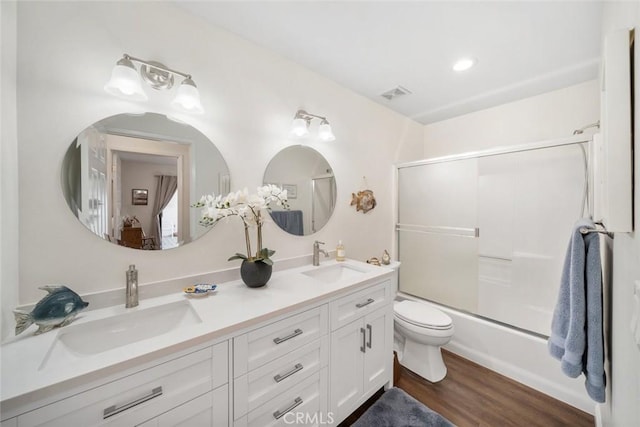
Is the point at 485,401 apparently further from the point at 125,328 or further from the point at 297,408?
the point at 125,328

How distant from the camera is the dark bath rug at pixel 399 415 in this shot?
1375 mm

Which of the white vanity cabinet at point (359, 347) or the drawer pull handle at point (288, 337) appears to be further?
the white vanity cabinet at point (359, 347)

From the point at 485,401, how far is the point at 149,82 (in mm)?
2820

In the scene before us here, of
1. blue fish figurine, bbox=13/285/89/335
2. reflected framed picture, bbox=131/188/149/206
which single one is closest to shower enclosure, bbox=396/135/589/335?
reflected framed picture, bbox=131/188/149/206

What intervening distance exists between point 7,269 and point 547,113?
11.7ft

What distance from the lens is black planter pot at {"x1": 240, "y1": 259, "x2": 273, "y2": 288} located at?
128 cm

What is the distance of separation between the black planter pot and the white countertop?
0.14 ft

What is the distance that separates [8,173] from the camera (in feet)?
2.79

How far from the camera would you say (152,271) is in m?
1.19

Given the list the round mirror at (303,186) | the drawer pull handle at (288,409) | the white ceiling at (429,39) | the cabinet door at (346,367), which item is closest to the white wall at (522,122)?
the white ceiling at (429,39)

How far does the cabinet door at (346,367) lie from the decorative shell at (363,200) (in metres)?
1.09

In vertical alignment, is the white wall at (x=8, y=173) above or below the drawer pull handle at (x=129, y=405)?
above

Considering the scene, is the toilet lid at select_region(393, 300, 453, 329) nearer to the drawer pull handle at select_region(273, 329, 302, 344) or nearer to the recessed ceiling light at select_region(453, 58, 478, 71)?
the drawer pull handle at select_region(273, 329, 302, 344)

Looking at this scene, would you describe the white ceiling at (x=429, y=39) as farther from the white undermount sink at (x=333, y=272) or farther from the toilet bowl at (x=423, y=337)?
the toilet bowl at (x=423, y=337)
